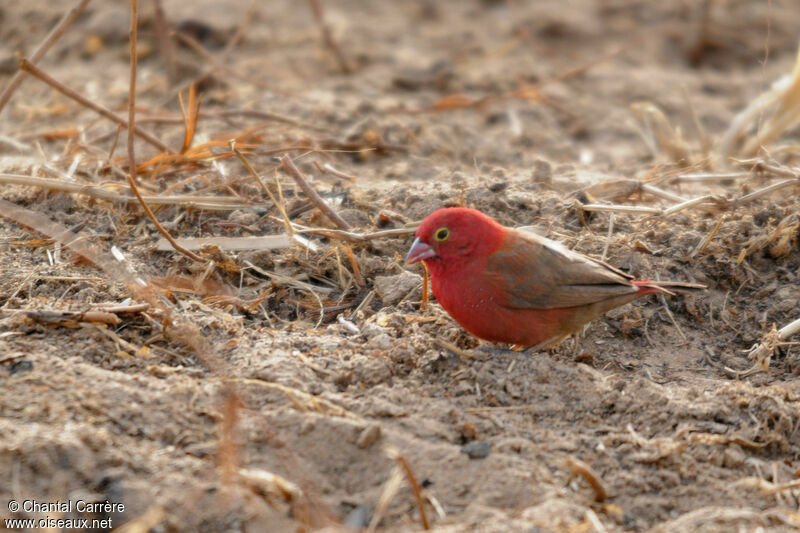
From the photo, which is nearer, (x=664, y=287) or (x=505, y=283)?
(x=505, y=283)

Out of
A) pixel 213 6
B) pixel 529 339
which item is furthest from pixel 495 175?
pixel 213 6

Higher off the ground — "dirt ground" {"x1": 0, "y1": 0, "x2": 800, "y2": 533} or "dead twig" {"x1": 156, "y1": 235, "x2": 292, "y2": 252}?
"dead twig" {"x1": 156, "y1": 235, "x2": 292, "y2": 252}

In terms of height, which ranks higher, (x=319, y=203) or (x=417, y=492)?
(x=319, y=203)

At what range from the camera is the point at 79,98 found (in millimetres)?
5254

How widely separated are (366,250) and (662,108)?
5124 mm

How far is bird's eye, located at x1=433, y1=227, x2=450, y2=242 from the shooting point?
4.39 m

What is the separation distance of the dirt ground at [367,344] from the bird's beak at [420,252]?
320 millimetres

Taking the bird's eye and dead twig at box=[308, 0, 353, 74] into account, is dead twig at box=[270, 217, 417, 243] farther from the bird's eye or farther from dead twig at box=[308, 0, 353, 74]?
dead twig at box=[308, 0, 353, 74]

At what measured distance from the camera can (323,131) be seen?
700 cm

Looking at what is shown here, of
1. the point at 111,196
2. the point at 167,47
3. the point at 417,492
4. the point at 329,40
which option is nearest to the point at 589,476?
the point at 417,492

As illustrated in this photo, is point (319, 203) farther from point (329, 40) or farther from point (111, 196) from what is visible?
point (329, 40)

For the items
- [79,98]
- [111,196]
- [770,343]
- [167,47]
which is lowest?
[770,343]

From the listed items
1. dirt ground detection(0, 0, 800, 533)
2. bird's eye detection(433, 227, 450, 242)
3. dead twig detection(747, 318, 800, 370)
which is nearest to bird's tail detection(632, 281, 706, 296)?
dirt ground detection(0, 0, 800, 533)

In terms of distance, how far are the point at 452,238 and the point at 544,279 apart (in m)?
0.52
